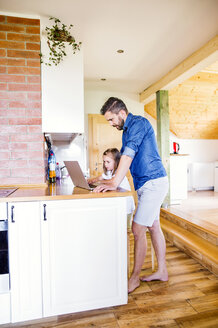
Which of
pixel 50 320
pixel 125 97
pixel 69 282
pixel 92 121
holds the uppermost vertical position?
pixel 125 97

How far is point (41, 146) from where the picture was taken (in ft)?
6.77

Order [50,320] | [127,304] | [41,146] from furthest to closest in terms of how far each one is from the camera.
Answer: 1. [41,146]
2. [127,304]
3. [50,320]

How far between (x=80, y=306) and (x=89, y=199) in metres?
0.71

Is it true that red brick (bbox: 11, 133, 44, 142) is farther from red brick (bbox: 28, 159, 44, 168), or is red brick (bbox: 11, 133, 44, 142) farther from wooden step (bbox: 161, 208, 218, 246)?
wooden step (bbox: 161, 208, 218, 246)

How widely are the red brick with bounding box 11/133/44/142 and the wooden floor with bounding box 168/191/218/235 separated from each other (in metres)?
2.11

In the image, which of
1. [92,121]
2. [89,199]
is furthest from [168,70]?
[89,199]

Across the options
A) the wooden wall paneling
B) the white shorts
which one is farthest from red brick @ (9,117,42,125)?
the wooden wall paneling

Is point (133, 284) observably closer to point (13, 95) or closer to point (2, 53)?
point (13, 95)

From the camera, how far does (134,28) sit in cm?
248

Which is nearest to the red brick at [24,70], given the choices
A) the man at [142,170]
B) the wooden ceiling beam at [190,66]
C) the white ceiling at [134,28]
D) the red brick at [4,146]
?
the white ceiling at [134,28]

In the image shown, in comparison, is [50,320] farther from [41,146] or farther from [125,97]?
[125,97]

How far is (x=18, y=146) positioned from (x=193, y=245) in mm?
2117

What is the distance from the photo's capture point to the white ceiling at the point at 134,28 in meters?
2.09

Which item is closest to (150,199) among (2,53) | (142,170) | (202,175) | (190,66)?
(142,170)
